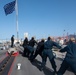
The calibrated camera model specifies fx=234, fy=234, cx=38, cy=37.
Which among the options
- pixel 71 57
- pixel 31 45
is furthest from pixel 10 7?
pixel 71 57

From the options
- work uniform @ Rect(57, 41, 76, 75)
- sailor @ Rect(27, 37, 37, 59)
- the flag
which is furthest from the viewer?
the flag

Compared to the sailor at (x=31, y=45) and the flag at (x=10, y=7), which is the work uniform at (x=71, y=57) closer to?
the sailor at (x=31, y=45)

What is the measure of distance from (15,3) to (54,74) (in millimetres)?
32354

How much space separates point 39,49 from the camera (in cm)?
1655

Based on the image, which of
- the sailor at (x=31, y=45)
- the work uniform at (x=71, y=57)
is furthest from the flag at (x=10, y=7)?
the work uniform at (x=71, y=57)

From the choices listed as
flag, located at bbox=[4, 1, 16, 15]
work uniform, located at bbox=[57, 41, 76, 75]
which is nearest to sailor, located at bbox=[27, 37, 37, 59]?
work uniform, located at bbox=[57, 41, 76, 75]

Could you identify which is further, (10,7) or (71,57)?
(10,7)

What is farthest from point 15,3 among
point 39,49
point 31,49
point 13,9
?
point 39,49

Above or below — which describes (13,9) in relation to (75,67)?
above

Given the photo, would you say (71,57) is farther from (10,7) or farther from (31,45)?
(10,7)

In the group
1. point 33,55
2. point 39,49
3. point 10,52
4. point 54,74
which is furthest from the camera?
point 10,52

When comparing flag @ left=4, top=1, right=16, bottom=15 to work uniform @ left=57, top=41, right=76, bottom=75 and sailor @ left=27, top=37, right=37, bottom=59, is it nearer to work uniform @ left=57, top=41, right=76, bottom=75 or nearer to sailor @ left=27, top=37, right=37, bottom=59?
sailor @ left=27, top=37, right=37, bottom=59

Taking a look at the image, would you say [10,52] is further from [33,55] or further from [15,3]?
[15,3]

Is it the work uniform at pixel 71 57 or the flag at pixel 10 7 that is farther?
the flag at pixel 10 7
